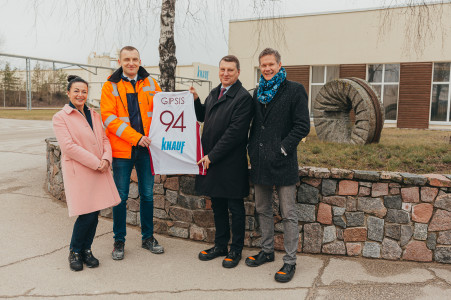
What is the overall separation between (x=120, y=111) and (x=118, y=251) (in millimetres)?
1491

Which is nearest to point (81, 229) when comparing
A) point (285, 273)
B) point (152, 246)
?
point (152, 246)

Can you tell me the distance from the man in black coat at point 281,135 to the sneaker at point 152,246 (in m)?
1.38

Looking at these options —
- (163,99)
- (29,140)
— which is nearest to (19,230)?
(163,99)

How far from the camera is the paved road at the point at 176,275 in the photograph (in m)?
3.35

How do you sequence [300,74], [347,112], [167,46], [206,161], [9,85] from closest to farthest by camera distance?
[206,161] → [167,46] → [347,112] → [300,74] → [9,85]

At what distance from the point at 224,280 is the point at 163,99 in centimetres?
198

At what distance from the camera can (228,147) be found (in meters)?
3.79

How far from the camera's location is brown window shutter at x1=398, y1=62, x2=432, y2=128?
16.5 metres

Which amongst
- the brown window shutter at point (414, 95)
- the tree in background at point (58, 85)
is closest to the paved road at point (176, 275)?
the brown window shutter at point (414, 95)

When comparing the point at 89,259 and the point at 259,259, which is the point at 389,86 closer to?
the point at 259,259

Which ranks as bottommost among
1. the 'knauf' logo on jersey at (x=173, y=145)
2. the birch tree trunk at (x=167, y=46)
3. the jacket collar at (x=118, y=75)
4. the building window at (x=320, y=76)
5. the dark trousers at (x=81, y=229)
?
the dark trousers at (x=81, y=229)

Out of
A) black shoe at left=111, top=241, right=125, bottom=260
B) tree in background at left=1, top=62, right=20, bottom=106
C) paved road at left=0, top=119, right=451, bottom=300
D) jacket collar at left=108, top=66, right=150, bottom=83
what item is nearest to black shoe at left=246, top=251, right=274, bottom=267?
paved road at left=0, top=119, right=451, bottom=300

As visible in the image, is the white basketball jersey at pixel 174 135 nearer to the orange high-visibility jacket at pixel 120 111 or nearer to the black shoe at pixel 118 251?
the orange high-visibility jacket at pixel 120 111

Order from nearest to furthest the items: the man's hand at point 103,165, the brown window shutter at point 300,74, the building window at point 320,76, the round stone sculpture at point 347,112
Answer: the man's hand at point 103,165, the round stone sculpture at point 347,112, the building window at point 320,76, the brown window shutter at point 300,74
